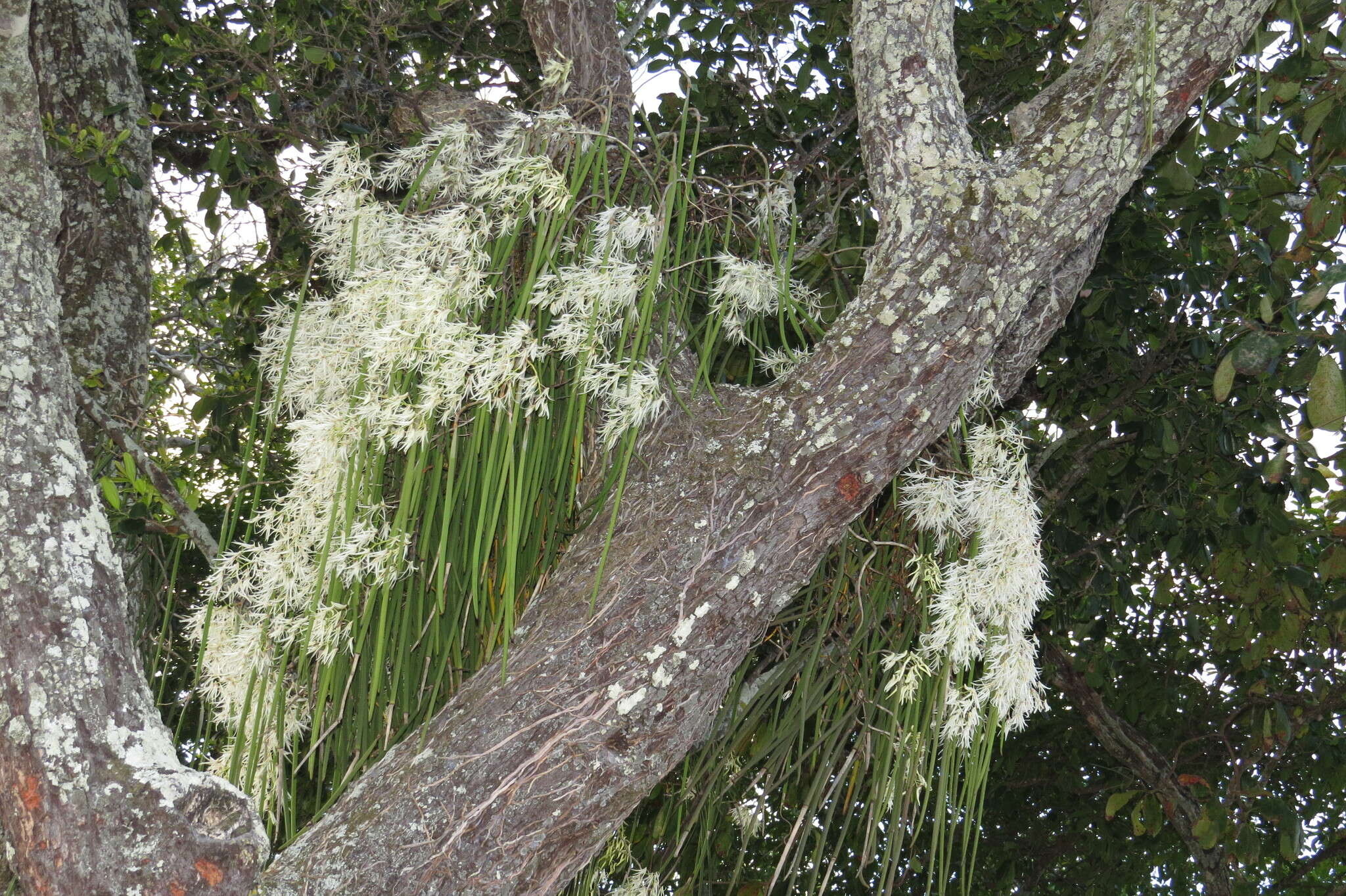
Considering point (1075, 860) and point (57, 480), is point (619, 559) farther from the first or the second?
point (1075, 860)

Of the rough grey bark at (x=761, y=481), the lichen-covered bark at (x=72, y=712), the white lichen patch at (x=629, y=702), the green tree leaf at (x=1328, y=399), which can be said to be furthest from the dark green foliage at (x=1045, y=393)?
the lichen-covered bark at (x=72, y=712)

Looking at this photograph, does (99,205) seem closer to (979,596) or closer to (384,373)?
(384,373)

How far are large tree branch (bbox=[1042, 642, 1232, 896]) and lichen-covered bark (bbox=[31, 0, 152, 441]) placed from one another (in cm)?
265

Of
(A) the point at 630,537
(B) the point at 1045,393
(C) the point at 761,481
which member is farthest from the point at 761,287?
(B) the point at 1045,393

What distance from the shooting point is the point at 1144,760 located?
3.42 metres

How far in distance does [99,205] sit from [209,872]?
6.03 feet

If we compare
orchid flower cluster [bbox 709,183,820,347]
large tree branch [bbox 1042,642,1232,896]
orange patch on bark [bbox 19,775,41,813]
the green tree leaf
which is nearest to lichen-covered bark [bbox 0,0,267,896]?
orange patch on bark [bbox 19,775,41,813]

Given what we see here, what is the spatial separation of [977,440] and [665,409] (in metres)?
0.51

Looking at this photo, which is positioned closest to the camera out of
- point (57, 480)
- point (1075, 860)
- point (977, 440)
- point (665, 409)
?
point (57, 480)

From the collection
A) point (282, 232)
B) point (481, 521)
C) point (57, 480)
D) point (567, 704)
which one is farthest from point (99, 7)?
point (567, 704)

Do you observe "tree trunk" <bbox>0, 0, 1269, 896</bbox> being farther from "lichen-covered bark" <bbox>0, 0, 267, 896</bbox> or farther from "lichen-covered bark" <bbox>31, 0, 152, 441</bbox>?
"lichen-covered bark" <bbox>31, 0, 152, 441</bbox>

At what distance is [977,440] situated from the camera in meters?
1.84

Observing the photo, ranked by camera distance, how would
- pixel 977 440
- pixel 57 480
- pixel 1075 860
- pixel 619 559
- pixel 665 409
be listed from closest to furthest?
pixel 57 480 → pixel 619 559 → pixel 665 409 → pixel 977 440 → pixel 1075 860

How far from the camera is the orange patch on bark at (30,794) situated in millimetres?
1232
